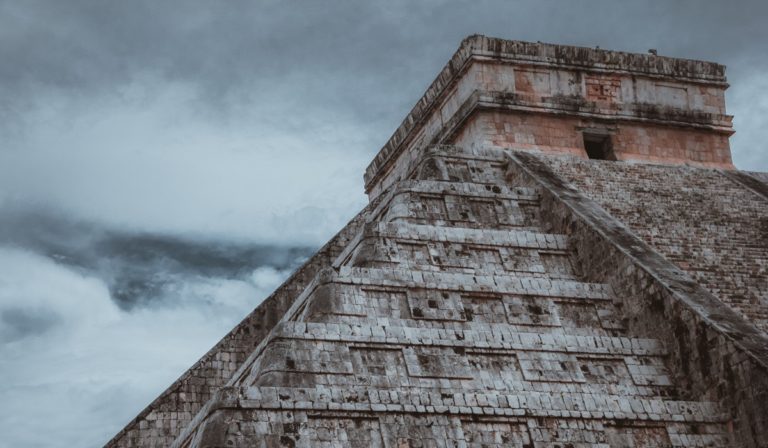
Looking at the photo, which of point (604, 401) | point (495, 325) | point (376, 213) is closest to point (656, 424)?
point (604, 401)

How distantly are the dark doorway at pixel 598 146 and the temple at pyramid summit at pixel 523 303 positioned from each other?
4cm

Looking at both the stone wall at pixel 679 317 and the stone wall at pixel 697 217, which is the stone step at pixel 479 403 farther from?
the stone wall at pixel 697 217

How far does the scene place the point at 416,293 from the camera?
41.2 feet

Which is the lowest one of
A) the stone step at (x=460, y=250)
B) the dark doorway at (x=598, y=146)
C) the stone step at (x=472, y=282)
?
the stone step at (x=472, y=282)

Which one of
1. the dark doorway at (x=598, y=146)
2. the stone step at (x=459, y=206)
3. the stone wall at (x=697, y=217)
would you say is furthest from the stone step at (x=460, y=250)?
the dark doorway at (x=598, y=146)

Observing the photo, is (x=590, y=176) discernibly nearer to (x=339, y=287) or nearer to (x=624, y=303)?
(x=624, y=303)

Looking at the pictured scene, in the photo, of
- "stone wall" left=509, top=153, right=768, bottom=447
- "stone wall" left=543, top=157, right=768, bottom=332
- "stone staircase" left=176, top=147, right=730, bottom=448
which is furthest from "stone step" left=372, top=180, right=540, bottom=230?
"stone wall" left=543, top=157, right=768, bottom=332

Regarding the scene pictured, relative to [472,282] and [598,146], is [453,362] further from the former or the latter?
[598,146]

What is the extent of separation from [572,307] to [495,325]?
1233 millimetres

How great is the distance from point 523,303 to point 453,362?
1557 millimetres

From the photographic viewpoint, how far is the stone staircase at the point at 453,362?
34.8ft

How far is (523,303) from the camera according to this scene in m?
12.9

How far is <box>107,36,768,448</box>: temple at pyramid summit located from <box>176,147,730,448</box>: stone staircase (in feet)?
0.06

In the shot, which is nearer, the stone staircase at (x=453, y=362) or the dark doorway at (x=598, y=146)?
the stone staircase at (x=453, y=362)
